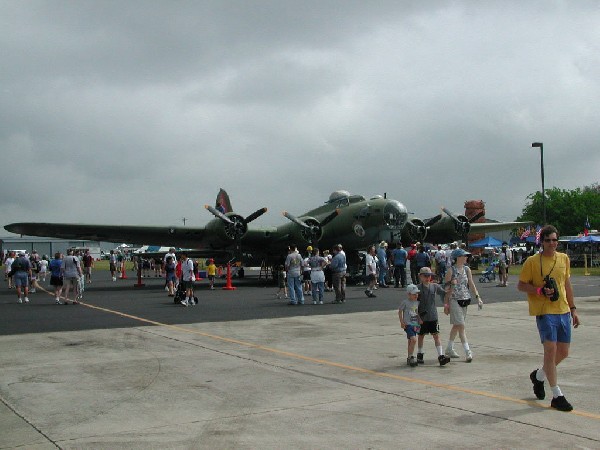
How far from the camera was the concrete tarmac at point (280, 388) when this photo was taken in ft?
18.5

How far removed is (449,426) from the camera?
588 cm

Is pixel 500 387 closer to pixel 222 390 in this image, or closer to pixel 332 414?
pixel 332 414

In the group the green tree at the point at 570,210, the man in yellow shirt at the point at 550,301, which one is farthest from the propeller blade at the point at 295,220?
the green tree at the point at 570,210

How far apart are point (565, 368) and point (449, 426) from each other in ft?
11.6

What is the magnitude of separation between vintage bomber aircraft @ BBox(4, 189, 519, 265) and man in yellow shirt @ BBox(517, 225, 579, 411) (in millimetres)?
21664

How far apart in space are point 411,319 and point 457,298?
0.89 metres

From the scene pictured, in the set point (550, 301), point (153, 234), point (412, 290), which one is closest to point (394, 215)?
point (153, 234)

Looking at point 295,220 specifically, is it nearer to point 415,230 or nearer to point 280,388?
point 415,230

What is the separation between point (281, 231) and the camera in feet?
105

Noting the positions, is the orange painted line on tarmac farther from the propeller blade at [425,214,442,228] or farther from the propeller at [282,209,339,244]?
the propeller blade at [425,214,442,228]

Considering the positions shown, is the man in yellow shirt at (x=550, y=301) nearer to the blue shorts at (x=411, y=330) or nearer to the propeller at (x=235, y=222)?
the blue shorts at (x=411, y=330)

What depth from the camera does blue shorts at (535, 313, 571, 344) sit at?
262 inches

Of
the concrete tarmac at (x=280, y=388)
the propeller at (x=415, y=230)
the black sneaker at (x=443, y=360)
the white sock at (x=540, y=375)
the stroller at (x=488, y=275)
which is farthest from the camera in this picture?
the propeller at (x=415, y=230)

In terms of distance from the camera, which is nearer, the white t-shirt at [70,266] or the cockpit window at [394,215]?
the white t-shirt at [70,266]
